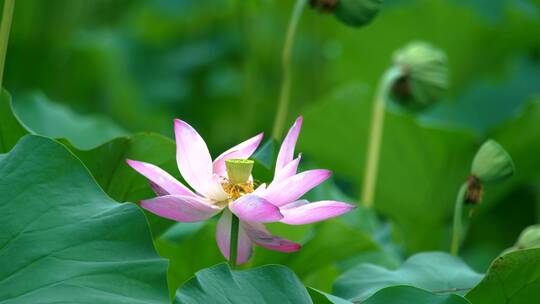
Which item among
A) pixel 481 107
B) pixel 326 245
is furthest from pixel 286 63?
pixel 481 107

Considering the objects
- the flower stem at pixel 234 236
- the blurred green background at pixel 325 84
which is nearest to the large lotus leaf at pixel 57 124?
the blurred green background at pixel 325 84

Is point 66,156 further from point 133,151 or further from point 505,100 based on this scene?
point 505,100

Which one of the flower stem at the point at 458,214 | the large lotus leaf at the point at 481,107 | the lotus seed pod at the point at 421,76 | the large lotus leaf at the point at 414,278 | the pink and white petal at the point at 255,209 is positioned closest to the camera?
the pink and white petal at the point at 255,209

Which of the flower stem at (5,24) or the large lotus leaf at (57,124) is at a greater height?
the flower stem at (5,24)

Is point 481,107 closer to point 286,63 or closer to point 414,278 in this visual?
point 286,63

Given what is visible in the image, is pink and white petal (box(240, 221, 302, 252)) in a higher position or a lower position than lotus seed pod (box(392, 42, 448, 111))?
lower

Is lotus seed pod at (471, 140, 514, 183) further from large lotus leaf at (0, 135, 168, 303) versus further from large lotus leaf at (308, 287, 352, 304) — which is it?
large lotus leaf at (0, 135, 168, 303)

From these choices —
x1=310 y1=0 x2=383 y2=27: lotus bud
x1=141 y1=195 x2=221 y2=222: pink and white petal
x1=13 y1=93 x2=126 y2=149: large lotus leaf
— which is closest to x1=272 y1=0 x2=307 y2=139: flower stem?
x1=310 y1=0 x2=383 y2=27: lotus bud

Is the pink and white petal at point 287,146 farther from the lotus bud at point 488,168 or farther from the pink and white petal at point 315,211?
the lotus bud at point 488,168

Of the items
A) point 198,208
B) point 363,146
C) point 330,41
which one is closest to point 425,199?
point 363,146
